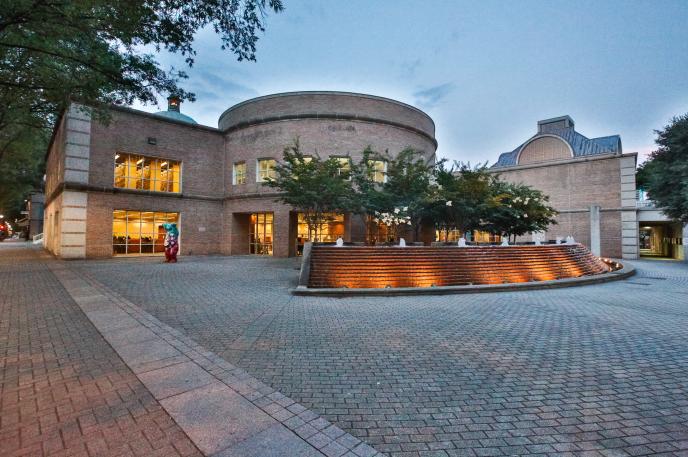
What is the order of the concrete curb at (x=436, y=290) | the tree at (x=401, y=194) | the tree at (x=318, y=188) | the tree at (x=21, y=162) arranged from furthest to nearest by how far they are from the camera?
1. the tree at (x=21, y=162)
2. the tree at (x=401, y=194)
3. the tree at (x=318, y=188)
4. the concrete curb at (x=436, y=290)

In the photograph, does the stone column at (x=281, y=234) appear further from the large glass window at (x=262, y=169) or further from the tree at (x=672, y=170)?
the tree at (x=672, y=170)

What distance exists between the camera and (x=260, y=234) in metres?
27.7

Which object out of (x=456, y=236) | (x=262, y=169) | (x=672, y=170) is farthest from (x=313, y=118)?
(x=672, y=170)

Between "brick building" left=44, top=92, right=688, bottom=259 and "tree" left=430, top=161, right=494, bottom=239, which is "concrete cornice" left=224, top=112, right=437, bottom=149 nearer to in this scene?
"brick building" left=44, top=92, right=688, bottom=259

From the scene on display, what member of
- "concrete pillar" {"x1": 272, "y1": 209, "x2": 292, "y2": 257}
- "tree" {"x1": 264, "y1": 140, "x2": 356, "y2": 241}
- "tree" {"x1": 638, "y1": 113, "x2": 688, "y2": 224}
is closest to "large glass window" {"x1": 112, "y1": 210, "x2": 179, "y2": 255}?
"concrete pillar" {"x1": 272, "y1": 209, "x2": 292, "y2": 257}

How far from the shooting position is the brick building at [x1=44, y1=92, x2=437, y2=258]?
21.2 metres

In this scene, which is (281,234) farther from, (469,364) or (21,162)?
(21,162)

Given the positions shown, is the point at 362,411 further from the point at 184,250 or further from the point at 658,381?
the point at 184,250

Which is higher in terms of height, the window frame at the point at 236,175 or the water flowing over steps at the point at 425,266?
the window frame at the point at 236,175

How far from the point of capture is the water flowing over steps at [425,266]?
11203mm

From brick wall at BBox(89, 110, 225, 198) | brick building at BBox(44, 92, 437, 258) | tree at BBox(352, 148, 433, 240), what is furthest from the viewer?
brick wall at BBox(89, 110, 225, 198)

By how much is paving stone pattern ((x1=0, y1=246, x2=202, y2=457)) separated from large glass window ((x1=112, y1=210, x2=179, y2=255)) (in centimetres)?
1892

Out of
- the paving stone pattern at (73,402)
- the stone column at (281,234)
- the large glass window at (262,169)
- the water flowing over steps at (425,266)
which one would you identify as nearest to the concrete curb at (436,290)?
the water flowing over steps at (425,266)

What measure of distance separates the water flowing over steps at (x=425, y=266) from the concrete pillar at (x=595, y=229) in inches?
645
